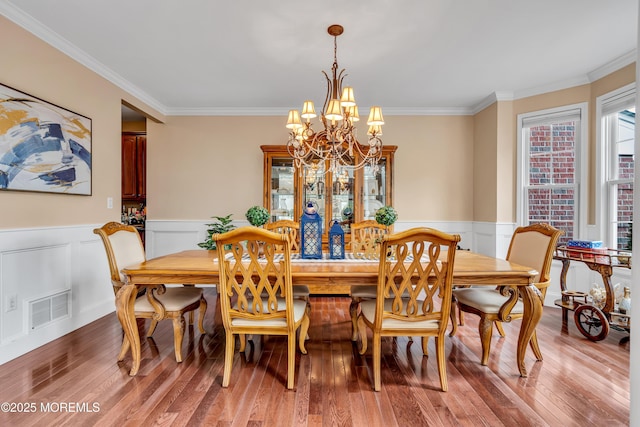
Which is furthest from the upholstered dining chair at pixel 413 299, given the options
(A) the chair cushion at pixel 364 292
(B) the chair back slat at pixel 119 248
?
(B) the chair back slat at pixel 119 248

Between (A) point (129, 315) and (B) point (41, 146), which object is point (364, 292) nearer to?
(A) point (129, 315)

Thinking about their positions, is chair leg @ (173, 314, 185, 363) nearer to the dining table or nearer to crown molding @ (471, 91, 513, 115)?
the dining table

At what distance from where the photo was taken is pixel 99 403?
1.79 m

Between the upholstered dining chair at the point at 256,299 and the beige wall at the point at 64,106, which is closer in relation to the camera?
the upholstered dining chair at the point at 256,299

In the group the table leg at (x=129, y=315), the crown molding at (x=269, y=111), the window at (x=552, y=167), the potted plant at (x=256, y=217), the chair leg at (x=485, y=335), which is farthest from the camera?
the crown molding at (x=269, y=111)

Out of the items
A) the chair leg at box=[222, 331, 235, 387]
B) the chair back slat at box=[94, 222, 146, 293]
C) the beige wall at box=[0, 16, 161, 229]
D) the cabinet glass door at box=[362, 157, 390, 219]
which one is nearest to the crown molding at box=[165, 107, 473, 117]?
the beige wall at box=[0, 16, 161, 229]

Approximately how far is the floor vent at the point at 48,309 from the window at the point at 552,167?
4705 millimetres

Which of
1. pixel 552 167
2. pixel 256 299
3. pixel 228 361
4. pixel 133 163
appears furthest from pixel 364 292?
pixel 133 163

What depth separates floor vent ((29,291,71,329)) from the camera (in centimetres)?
252

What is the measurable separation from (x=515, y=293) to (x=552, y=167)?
2363 mm

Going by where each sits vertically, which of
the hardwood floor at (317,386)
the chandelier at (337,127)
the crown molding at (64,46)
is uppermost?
the crown molding at (64,46)

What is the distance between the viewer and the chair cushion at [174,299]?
2244 millimetres

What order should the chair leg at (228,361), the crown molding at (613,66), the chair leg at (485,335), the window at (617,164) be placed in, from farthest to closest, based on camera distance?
the window at (617,164), the crown molding at (613,66), the chair leg at (485,335), the chair leg at (228,361)

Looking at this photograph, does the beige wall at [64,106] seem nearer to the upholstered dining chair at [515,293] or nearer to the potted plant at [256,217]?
the potted plant at [256,217]
